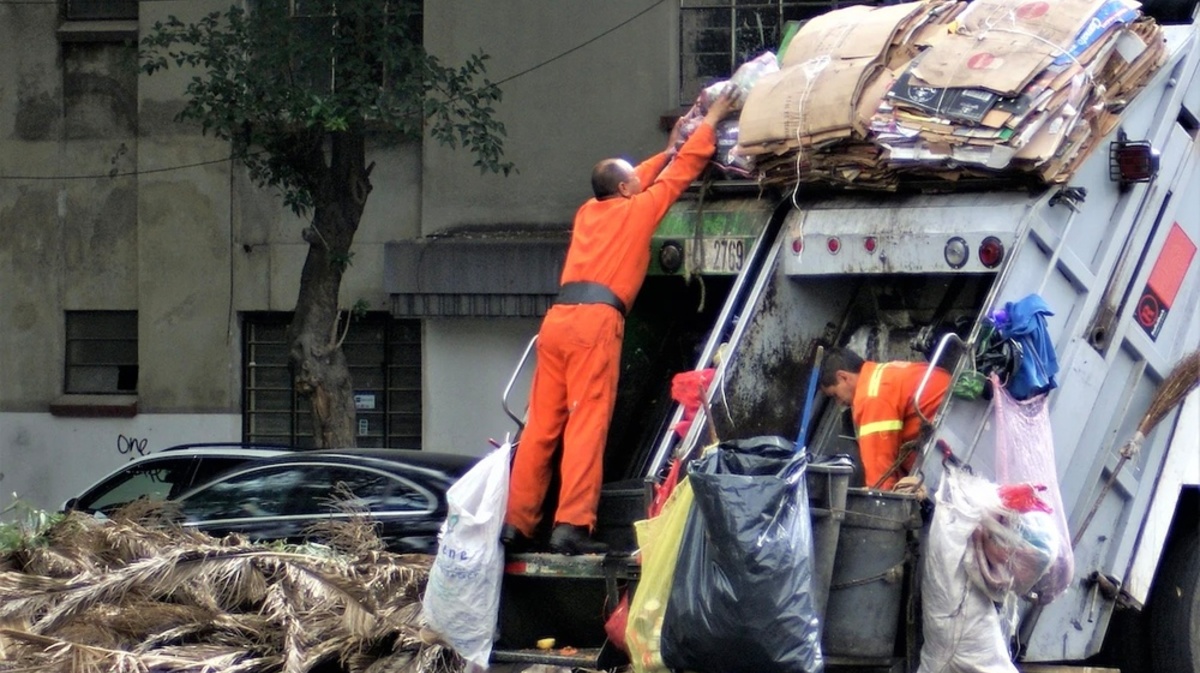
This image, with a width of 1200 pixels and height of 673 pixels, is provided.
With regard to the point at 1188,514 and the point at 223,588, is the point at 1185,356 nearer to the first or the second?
the point at 1188,514

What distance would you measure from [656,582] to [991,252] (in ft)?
5.18

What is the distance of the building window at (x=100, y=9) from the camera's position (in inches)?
645

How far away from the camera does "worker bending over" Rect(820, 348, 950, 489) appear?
5.27 meters

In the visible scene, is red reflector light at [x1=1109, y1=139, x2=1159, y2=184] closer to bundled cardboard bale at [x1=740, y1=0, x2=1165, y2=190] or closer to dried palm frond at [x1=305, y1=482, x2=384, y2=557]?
bundled cardboard bale at [x1=740, y1=0, x2=1165, y2=190]

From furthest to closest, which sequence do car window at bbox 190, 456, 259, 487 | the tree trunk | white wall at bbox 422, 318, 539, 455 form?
white wall at bbox 422, 318, 539, 455
the tree trunk
car window at bbox 190, 456, 259, 487

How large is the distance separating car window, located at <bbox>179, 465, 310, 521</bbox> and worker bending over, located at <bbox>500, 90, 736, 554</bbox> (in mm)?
3298

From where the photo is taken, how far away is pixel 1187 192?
597cm

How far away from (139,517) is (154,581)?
1179mm

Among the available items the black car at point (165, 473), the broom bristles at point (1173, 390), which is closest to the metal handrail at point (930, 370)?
the broom bristles at point (1173, 390)

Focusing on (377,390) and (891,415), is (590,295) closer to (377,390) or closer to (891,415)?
(891,415)

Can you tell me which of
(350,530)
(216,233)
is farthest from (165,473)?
(216,233)

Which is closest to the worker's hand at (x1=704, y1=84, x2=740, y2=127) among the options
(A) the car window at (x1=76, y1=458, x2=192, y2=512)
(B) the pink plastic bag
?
(B) the pink plastic bag

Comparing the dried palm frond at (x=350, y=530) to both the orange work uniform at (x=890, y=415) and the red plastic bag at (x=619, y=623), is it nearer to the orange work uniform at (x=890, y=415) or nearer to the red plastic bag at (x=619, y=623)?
the red plastic bag at (x=619, y=623)

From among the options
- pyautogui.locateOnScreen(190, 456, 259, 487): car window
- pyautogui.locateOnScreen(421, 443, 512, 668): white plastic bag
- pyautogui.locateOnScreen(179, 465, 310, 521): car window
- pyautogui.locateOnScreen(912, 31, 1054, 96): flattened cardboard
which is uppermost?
pyautogui.locateOnScreen(912, 31, 1054, 96): flattened cardboard
